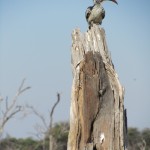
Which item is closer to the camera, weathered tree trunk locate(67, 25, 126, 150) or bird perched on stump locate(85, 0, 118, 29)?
weathered tree trunk locate(67, 25, 126, 150)

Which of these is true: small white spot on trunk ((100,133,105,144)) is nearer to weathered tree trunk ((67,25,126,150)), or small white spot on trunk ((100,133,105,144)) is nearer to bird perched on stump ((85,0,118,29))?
weathered tree trunk ((67,25,126,150))

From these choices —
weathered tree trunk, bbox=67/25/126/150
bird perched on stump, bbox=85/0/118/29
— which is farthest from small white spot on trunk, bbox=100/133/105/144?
bird perched on stump, bbox=85/0/118/29

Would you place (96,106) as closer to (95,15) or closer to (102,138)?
(102,138)

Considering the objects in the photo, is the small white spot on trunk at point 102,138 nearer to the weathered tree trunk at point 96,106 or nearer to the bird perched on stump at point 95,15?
the weathered tree trunk at point 96,106

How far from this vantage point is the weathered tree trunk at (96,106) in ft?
19.0

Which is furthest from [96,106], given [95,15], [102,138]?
[95,15]

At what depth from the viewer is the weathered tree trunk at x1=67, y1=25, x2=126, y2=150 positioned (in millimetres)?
5801

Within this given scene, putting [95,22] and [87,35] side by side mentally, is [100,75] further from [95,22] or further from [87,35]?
[95,22]

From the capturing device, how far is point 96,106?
5.86 m

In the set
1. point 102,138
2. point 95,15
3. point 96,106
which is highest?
point 95,15

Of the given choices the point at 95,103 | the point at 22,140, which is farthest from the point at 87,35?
the point at 22,140

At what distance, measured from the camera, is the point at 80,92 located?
598cm

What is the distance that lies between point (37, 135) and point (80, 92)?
76.1ft

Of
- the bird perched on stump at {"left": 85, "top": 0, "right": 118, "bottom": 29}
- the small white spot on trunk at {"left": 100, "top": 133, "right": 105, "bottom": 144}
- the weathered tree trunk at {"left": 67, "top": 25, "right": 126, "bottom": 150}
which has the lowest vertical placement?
the small white spot on trunk at {"left": 100, "top": 133, "right": 105, "bottom": 144}
